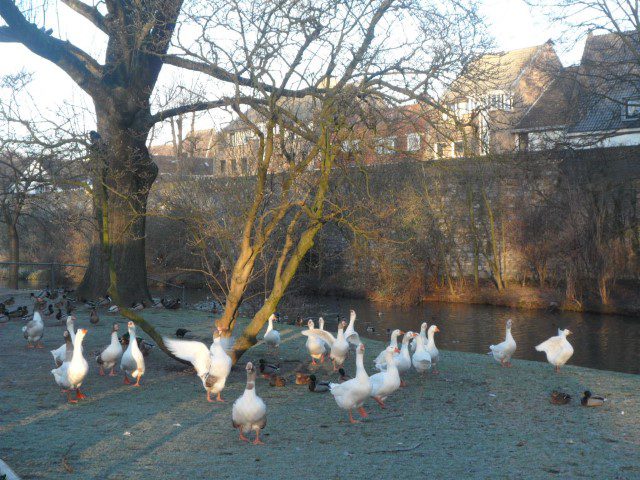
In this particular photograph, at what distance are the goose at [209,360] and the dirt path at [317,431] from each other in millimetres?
278

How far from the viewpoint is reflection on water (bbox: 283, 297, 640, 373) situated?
17828mm

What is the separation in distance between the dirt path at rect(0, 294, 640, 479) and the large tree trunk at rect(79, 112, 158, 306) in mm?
6602

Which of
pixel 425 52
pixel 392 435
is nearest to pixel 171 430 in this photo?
pixel 392 435

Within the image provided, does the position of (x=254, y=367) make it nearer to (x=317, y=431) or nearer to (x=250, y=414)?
(x=317, y=431)

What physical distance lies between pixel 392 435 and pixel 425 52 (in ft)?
19.7

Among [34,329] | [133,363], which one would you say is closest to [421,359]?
[133,363]

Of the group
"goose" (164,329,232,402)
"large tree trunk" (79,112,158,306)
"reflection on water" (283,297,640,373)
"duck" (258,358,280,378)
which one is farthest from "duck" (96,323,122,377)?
"reflection on water" (283,297,640,373)

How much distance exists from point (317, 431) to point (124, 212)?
12.1 m

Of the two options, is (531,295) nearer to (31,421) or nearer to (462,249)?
(462,249)

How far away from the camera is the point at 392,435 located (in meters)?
7.77

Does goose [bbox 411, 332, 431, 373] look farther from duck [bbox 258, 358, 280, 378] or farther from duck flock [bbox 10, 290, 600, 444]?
duck [bbox 258, 358, 280, 378]

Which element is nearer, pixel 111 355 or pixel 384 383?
pixel 384 383

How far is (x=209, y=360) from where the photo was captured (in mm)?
9656

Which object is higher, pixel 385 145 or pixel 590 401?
pixel 385 145
